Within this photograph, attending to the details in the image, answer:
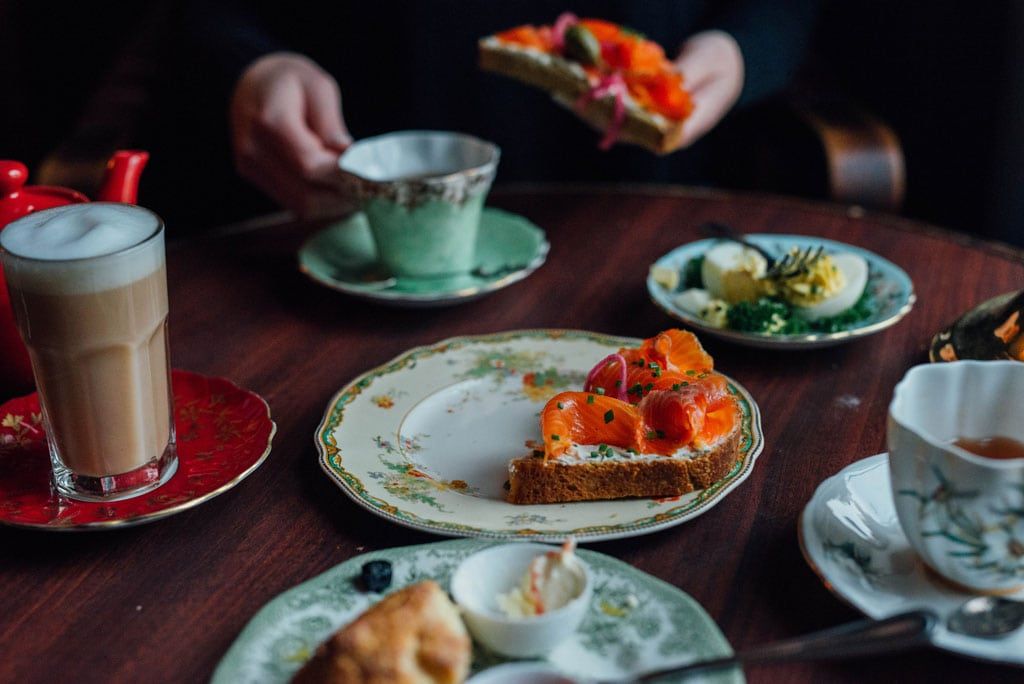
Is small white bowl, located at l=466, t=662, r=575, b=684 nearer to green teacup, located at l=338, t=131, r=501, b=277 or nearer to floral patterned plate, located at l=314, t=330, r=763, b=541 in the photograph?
floral patterned plate, located at l=314, t=330, r=763, b=541

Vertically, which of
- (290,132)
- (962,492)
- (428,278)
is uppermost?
(962,492)

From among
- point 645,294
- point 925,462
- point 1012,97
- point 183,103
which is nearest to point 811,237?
point 645,294

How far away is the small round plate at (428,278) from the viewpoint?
1.36 meters

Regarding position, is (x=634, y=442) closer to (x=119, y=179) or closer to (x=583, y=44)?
(x=119, y=179)

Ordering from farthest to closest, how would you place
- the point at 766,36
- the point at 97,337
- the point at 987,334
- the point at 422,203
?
the point at 766,36 → the point at 422,203 → the point at 987,334 → the point at 97,337

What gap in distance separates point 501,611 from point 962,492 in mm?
356

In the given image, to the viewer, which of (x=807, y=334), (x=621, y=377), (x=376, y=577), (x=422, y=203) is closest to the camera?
(x=376, y=577)

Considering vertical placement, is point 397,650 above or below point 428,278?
above

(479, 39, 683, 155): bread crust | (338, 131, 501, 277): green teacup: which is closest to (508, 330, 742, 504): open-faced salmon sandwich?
(338, 131, 501, 277): green teacup

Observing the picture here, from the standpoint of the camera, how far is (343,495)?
3.17 feet

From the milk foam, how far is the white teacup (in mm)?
677

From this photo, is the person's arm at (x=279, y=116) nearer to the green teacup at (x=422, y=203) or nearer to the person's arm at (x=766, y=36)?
the green teacup at (x=422, y=203)

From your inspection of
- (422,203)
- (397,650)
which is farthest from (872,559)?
(422,203)

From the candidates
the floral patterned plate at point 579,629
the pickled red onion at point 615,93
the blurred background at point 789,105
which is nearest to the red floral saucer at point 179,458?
the floral patterned plate at point 579,629
